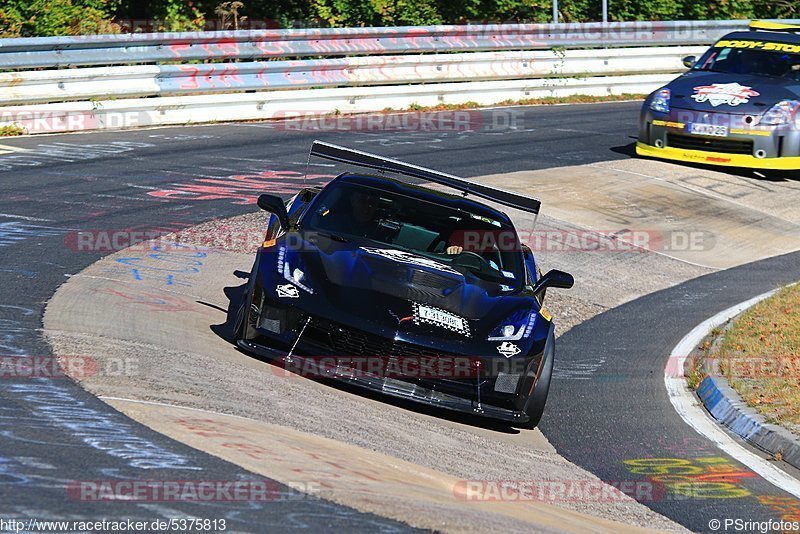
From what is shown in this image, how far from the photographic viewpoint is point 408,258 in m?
7.92

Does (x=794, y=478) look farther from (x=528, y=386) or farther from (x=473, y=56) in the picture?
(x=473, y=56)

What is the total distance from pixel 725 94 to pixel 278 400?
1157cm

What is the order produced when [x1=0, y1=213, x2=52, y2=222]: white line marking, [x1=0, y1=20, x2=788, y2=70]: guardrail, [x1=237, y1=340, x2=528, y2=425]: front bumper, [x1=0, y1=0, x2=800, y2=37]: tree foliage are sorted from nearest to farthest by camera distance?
1. [x1=237, y1=340, x2=528, y2=425]: front bumper
2. [x1=0, y1=213, x2=52, y2=222]: white line marking
3. [x1=0, y1=20, x2=788, y2=70]: guardrail
4. [x1=0, y1=0, x2=800, y2=37]: tree foliage

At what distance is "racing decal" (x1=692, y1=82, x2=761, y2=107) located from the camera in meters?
16.4

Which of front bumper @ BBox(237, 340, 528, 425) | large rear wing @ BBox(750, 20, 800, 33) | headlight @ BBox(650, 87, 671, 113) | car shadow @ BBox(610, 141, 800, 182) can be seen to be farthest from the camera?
large rear wing @ BBox(750, 20, 800, 33)

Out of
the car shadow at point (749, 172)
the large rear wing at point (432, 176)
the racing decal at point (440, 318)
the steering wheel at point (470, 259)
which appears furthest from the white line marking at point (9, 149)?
the car shadow at point (749, 172)

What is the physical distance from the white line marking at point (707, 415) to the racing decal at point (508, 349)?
1536 millimetres

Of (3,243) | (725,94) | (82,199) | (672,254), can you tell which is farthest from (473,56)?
(3,243)

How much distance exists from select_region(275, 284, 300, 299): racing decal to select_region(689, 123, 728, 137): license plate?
34.3 feet

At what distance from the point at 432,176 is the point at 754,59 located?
10.4 metres

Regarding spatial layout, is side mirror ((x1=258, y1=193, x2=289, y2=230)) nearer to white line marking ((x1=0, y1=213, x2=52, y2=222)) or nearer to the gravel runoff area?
the gravel runoff area

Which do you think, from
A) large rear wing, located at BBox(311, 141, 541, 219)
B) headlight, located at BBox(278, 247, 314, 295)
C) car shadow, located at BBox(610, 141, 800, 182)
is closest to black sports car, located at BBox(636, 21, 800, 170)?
car shadow, located at BBox(610, 141, 800, 182)

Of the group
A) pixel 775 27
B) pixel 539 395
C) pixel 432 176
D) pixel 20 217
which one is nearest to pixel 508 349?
pixel 539 395

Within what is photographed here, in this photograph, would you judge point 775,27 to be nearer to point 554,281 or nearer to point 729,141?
point 729,141
